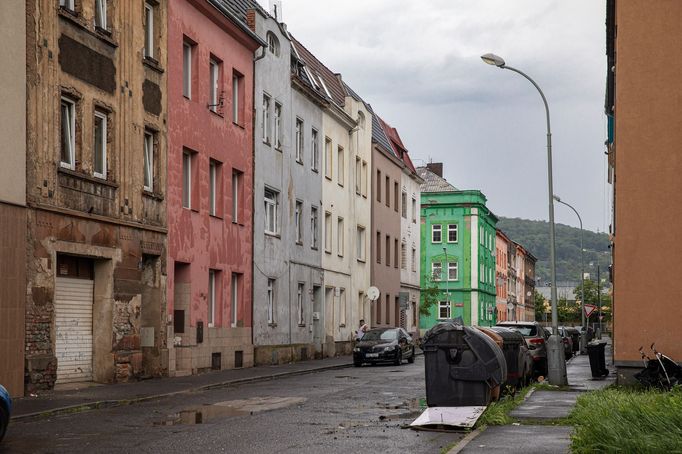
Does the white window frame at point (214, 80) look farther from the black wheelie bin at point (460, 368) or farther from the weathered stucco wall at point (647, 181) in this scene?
the black wheelie bin at point (460, 368)

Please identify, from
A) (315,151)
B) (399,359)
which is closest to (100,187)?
(399,359)

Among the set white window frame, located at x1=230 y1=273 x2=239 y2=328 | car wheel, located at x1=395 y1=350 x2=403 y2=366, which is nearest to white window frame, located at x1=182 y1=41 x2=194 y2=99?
white window frame, located at x1=230 y1=273 x2=239 y2=328

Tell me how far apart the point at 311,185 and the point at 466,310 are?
48840 millimetres

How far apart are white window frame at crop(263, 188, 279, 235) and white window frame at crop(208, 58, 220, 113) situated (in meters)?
5.67

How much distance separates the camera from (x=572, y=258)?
17025 centimetres

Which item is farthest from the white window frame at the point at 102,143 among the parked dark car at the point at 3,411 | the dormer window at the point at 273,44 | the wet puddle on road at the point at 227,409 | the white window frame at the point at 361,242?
the white window frame at the point at 361,242

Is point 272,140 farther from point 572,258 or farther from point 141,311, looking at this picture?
point 572,258

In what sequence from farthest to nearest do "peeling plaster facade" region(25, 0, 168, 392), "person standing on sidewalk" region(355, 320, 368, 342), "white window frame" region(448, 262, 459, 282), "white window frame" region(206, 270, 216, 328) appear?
"white window frame" region(448, 262, 459, 282)
"person standing on sidewalk" region(355, 320, 368, 342)
"white window frame" region(206, 270, 216, 328)
"peeling plaster facade" region(25, 0, 168, 392)

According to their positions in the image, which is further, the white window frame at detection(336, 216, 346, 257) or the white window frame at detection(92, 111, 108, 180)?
the white window frame at detection(336, 216, 346, 257)

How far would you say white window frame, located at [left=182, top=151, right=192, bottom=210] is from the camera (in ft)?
95.9

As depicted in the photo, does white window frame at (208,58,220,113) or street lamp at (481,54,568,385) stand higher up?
white window frame at (208,58,220,113)

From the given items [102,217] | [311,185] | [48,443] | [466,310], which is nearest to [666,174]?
[102,217]

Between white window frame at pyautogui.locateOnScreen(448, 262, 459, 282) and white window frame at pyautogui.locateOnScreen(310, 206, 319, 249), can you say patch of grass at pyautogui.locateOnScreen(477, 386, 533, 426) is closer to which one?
white window frame at pyautogui.locateOnScreen(310, 206, 319, 249)

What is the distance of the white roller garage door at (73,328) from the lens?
2205 centimetres
